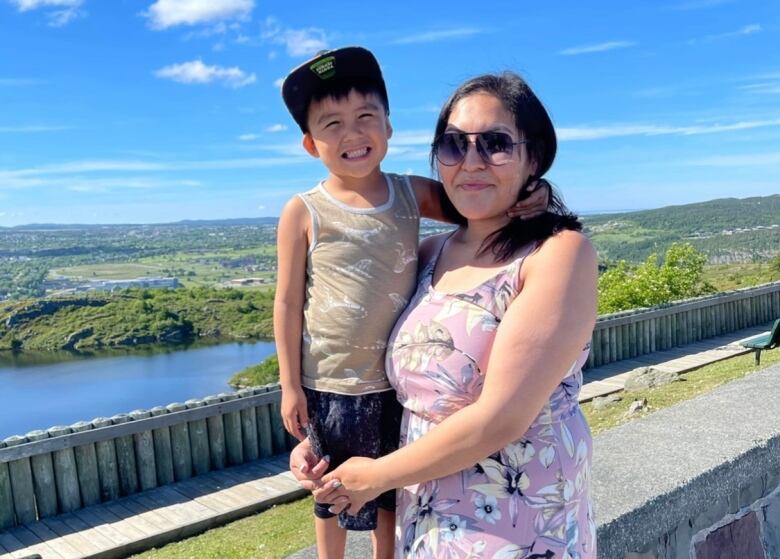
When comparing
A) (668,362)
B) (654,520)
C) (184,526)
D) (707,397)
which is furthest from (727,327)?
(654,520)

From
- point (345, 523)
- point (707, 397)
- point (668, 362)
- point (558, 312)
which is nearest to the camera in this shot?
point (558, 312)

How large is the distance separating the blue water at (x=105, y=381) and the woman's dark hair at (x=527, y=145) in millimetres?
34483

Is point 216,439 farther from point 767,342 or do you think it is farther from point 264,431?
point 767,342

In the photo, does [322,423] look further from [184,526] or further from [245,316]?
[245,316]

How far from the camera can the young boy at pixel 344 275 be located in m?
1.71

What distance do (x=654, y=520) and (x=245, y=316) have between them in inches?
2447

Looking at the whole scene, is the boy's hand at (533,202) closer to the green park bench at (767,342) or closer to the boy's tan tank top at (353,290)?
the boy's tan tank top at (353,290)

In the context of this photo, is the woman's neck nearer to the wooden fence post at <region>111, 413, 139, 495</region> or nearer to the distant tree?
the wooden fence post at <region>111, 413, 139, 495</region>

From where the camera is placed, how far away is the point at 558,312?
4.41 ft

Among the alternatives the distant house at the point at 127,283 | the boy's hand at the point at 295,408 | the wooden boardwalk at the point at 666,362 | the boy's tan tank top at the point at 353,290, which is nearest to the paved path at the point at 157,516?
the wooden boardwalk at the point at 666,362

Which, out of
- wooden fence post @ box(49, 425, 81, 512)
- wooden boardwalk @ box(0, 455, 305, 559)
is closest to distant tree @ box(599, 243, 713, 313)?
wooden boardwalk @ box(0, 455, 305, 559)

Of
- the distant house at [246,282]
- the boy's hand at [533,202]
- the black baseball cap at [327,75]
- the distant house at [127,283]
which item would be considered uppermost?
the black baseball cap at [327,75]

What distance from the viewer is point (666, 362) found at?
12.2m

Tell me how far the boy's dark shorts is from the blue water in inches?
1341
